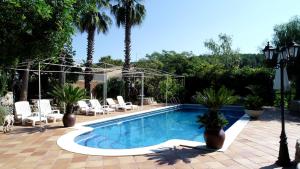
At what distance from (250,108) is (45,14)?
11.3 metres

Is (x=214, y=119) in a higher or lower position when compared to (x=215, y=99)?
lower

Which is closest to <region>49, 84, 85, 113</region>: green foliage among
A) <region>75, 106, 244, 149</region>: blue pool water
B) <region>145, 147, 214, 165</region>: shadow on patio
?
<region>75, 106, 244, 149</region>: blue pool water

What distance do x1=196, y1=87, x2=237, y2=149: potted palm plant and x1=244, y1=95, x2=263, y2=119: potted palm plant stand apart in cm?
656

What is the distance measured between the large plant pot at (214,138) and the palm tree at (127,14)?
14.9 m

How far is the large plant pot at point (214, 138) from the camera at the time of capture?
7.75 meters

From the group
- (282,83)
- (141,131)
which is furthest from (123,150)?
(141,131)

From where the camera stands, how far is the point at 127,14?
22266 millimetres

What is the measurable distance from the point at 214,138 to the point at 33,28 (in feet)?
16.8

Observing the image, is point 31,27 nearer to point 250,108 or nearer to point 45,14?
point 45,14

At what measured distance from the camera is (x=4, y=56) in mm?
6109

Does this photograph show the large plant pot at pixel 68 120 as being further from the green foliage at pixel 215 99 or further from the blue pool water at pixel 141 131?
the green foliage at pixel 215 99

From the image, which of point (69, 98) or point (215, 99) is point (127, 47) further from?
point (215, 99)

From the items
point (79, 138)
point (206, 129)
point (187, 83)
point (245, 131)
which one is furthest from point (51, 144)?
point (187, 83)

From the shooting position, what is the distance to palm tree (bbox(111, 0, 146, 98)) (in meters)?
22.3
